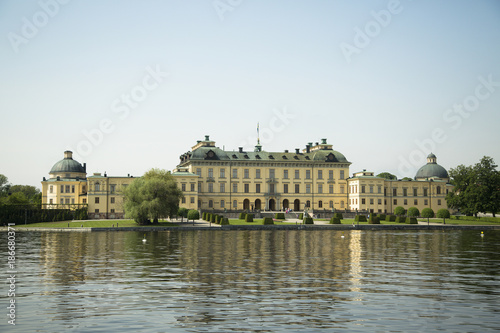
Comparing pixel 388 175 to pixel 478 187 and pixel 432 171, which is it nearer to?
pixel 432 171

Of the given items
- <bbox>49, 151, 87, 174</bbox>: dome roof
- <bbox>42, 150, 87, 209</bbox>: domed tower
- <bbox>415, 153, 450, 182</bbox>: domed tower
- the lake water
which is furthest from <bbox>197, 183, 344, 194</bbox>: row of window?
the lake water

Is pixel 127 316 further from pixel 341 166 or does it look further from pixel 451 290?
pixel 341 166

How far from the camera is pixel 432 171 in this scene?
120812mm

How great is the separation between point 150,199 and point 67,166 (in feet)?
146

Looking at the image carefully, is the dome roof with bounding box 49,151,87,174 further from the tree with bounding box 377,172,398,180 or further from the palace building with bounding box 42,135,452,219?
the tree with bounding box 377,172,398,180

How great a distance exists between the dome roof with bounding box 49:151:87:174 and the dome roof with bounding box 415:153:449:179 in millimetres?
73720

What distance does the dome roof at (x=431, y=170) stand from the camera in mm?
120562

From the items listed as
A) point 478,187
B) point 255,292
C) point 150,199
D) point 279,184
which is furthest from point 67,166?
point 255,292

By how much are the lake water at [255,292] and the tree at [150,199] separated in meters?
30.1

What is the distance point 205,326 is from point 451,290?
433 inches

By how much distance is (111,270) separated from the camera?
87.7ft

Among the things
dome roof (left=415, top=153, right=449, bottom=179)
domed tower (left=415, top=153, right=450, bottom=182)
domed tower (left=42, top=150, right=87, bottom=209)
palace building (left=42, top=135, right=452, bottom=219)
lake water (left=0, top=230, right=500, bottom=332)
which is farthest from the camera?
dome roof (left=415, top=153, right=449, bottom=179)

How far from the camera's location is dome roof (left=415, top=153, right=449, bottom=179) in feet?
396

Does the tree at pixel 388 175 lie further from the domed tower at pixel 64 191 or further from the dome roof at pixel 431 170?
the domed tower at pixel 64 191
